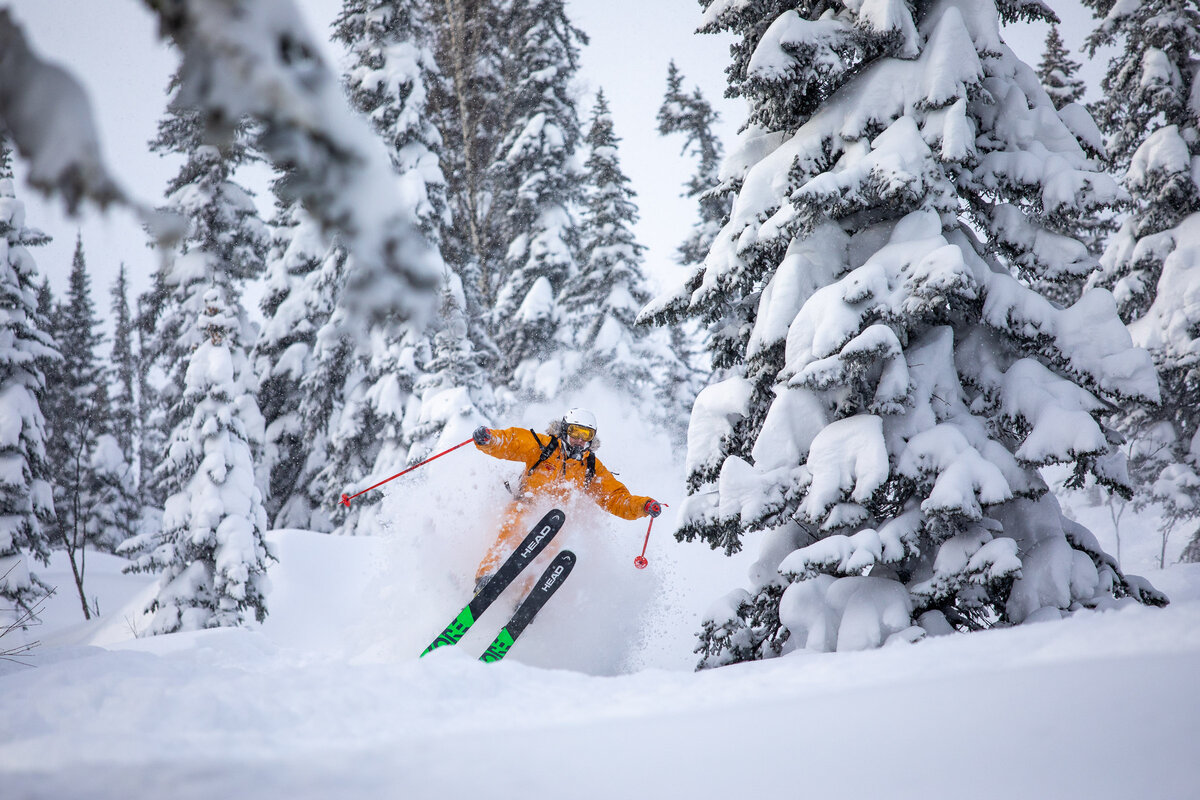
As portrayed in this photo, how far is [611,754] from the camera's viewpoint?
2.71 m

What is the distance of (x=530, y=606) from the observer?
7152mm

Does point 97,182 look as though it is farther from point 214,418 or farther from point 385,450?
point 385,450

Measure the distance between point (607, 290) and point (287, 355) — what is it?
9.50 metres

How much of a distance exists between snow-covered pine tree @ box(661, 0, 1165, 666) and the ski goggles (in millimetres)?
2612

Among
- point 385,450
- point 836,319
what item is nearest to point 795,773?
point 836,319

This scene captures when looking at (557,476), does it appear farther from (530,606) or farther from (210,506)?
(210,506)

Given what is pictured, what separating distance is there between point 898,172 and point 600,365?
624 inches

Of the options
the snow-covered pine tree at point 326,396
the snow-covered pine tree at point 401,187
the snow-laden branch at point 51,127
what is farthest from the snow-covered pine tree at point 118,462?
the snow-laden branch at point 51,127

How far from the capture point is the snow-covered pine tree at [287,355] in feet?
61.7

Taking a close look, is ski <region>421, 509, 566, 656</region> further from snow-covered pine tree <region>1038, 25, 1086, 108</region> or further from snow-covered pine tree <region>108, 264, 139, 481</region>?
snow-covered pine tree <region>108, 264, 139, 481</region>

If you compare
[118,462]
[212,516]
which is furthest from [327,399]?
[118,462]

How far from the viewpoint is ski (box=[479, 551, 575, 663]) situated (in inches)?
277

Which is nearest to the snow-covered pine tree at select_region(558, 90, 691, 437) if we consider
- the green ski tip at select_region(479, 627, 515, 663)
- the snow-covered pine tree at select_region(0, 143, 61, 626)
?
the snow-covered pine tree at select_region(0, 143, 61, 626)

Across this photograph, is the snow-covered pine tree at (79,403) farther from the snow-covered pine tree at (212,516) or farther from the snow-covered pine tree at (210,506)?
the snow-covered pine tree at (212,516)
